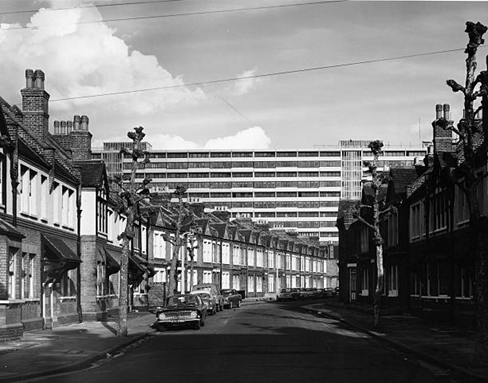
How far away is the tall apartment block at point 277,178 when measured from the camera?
160125 mm

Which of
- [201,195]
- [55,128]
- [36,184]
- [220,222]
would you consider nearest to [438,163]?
[36,184]

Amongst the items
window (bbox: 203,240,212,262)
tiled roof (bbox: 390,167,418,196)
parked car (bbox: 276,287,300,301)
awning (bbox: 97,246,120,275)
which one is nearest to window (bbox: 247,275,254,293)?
parked car (bbox: 276,287,300,301)

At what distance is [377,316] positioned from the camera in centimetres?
3381

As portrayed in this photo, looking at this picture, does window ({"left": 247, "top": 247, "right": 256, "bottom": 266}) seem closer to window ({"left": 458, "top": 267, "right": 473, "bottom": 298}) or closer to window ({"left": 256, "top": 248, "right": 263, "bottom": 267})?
window ({"left": 256, "top": 248, "right": 263, "bottom": 267})

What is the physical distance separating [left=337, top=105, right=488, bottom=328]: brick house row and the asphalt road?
4820 millimetres

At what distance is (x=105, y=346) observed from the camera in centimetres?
2508

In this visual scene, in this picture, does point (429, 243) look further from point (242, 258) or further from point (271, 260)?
point (271, 260)

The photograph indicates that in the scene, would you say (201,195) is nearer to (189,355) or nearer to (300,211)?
(300,211)

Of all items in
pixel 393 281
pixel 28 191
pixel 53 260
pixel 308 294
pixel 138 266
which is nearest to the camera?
pixel 28 191

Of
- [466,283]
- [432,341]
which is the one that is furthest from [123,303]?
[466,283]

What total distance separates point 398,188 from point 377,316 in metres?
13.5

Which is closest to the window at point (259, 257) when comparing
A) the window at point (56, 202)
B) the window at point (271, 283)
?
the window at point (271, 283)

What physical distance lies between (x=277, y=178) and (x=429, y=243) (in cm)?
12350

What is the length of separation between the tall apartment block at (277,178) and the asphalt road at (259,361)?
128478mm
